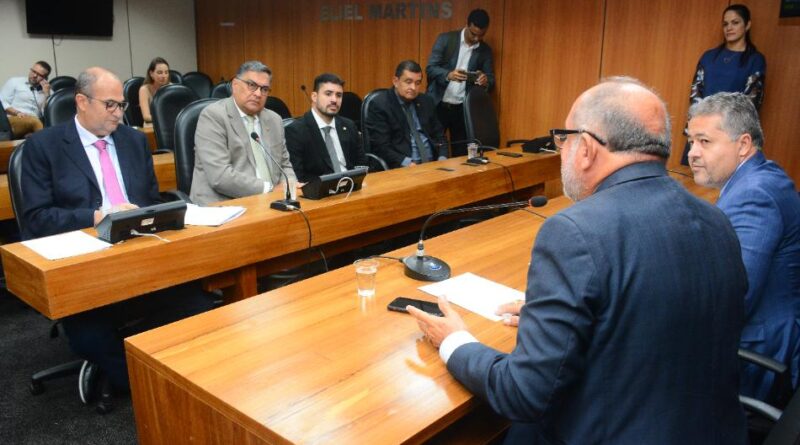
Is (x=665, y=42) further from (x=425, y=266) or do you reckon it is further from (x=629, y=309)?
(x=629, y=309)

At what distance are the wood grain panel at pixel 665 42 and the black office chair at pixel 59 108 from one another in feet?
14.4

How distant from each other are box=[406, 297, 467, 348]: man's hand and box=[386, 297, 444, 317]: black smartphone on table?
0.15 meters

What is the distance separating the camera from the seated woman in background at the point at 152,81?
20.3 feet

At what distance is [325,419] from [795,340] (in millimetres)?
1401

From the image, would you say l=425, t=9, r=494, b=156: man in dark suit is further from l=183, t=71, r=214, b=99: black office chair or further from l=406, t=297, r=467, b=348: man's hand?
l=406, t=297, r=467, b=348: man's hand

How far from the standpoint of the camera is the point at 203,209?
258cm

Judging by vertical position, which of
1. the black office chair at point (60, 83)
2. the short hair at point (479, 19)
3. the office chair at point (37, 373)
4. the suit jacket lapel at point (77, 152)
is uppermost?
the short hair at point (479, 19)

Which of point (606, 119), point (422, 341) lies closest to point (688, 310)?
point (606, 119)

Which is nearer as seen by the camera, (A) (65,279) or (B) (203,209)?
(A) (65,279)

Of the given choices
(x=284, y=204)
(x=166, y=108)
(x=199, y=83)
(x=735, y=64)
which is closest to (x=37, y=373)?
(x=284, y=204)

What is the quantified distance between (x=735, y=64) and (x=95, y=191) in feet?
14.5

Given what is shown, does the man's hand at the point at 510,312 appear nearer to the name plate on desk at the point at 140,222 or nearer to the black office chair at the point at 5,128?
the name plate on desk at the point at 140,222

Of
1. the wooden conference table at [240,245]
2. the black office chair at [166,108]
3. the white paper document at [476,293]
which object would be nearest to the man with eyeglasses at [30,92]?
the black office chair at [166,108]

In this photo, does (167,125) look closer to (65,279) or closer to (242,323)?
(65,279)
